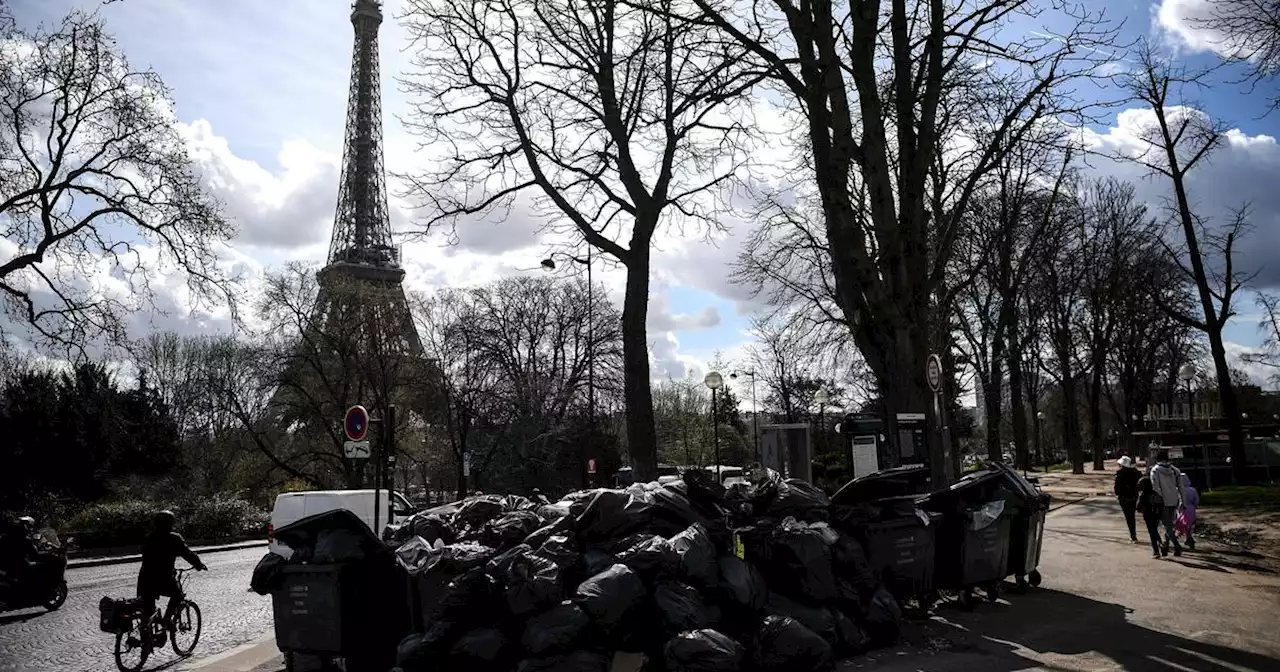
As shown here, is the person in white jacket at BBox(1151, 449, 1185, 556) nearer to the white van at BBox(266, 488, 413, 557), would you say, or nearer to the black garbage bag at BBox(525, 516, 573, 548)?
the black garbage bag at BBox(525, 516, 573, 548)

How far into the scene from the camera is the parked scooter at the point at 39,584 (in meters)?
13.6

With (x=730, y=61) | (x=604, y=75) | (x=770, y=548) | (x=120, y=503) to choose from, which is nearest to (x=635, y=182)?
(x=604, y=75)

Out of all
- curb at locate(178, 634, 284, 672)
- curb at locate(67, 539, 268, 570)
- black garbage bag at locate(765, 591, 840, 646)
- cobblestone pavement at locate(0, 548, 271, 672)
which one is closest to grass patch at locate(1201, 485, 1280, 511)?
black garbage bag at locate(765, 591, 840, 646)

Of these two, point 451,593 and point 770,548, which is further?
point 770,548

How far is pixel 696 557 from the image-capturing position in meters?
6.92

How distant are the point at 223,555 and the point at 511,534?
20376mm

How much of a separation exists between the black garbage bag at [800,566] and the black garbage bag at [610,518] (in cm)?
110

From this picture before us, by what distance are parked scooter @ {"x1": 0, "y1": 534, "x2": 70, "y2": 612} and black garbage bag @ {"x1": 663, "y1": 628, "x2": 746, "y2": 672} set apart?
39.2ft

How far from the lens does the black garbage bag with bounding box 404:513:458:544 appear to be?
852 centimetres

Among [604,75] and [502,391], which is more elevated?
[604,75]

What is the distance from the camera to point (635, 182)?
16.4m

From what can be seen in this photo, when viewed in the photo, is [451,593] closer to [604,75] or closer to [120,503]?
[604,75]

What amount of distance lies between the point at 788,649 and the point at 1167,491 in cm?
936

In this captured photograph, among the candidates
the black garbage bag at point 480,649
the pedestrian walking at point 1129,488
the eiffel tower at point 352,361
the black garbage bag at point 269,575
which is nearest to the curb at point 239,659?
the black garbage bag at point 269,575
